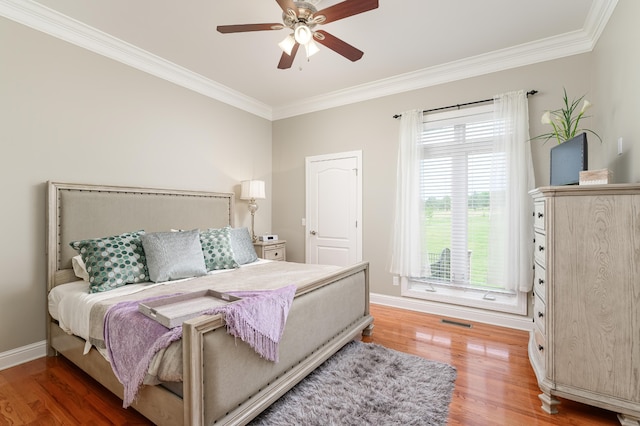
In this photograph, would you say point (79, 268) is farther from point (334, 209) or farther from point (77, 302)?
point (334, 209)

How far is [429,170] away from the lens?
3.71 m

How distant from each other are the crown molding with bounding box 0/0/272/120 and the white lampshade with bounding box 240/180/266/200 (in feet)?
3.78

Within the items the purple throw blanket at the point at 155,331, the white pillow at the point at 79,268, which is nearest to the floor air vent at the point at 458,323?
the purple throw blanket at the point at 155,331

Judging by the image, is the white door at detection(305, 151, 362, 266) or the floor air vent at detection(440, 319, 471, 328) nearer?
the floor air vent at detection(440, 319, 471, 328)

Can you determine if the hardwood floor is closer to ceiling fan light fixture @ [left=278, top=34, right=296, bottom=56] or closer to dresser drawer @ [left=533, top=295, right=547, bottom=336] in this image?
dresser drawer @ [left=533, top=295, right=547, bottom=336]

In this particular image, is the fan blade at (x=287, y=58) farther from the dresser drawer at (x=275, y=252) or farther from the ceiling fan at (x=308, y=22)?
the dresser drawer at (x=275, y=252)

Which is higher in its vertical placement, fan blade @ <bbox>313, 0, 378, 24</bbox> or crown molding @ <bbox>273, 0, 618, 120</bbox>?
crown molding @ <bbox>273, 0, 618, 120</bbox>

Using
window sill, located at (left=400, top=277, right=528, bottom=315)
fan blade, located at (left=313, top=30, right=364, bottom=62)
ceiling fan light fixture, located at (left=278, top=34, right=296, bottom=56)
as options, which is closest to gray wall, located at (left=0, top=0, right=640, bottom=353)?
window sill, located at (left=400, top=277, right=528, bottom=315)

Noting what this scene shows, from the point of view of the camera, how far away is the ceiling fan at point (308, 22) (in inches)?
77.5

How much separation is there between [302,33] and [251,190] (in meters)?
2.37

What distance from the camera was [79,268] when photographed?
251cm

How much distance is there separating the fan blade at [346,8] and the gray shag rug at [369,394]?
2.52 metres

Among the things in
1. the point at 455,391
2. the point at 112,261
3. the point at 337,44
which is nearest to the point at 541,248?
the point at 455,391

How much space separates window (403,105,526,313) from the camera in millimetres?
3260
